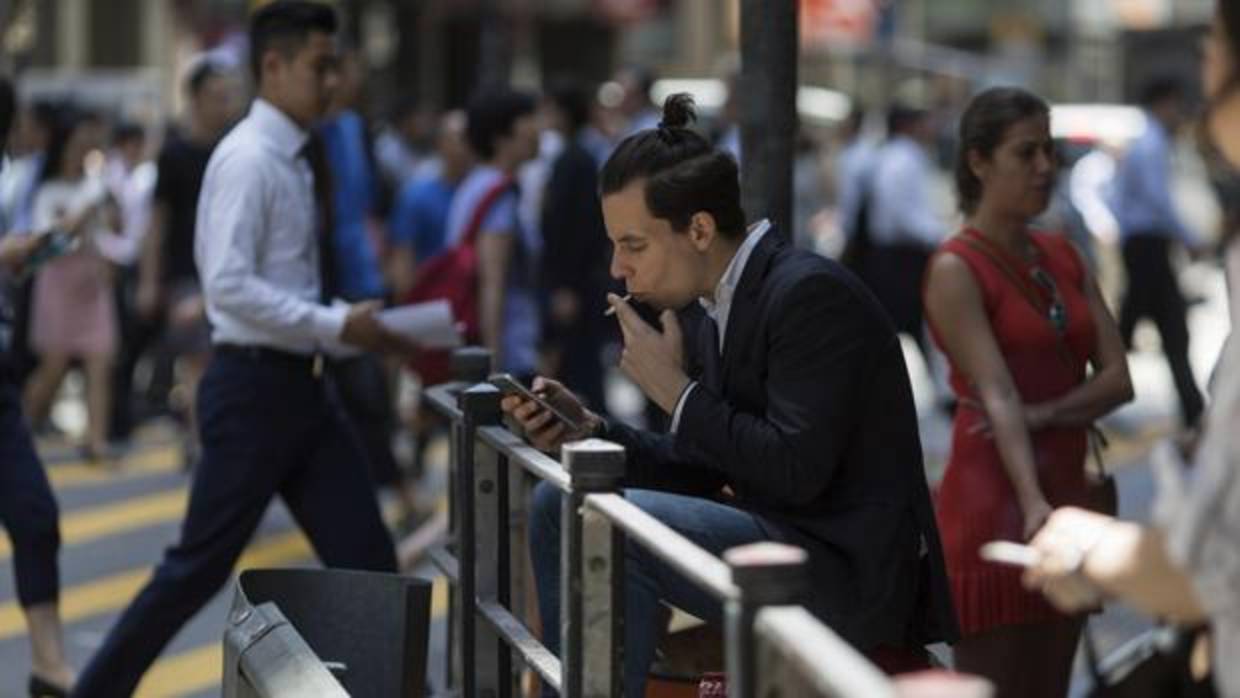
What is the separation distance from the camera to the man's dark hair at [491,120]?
9.92 metres

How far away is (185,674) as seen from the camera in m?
8.41

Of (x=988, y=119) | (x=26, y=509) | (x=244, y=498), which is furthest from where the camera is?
(x=26, y=509)

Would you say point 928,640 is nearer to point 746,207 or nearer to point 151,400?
point 746,207

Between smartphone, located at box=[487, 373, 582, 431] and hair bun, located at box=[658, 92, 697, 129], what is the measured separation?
1.92 ft

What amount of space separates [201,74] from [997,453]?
6754 millimetres

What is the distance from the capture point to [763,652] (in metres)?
3.19

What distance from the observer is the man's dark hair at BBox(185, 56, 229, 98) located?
11680mm

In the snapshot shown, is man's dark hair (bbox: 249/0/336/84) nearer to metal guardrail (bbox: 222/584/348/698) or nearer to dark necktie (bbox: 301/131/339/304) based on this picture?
dark necktie (bbox: 301/131/339/304)

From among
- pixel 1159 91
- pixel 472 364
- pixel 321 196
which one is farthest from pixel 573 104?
pixel 472 364

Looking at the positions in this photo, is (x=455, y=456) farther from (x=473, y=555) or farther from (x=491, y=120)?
(x=491, y=120)

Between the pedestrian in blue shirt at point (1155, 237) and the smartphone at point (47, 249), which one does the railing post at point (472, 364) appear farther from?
the pedestrian in blue shirt at point (1155, 237)

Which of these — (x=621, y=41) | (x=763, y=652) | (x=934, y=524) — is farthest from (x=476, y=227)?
(x=621, y=41)

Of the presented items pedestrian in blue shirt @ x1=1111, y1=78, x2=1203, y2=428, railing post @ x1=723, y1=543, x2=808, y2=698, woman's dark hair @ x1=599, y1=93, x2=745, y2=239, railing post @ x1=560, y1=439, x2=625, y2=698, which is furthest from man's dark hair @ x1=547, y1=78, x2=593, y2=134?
railing post @ x1=723, y1=543, x2=808, y2=698

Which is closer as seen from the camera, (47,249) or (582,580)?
(582,580)
